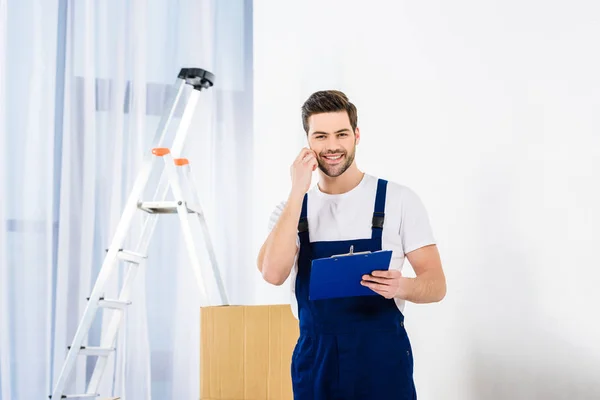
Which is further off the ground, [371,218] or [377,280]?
[371,218]

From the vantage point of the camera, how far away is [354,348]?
1.54 metres

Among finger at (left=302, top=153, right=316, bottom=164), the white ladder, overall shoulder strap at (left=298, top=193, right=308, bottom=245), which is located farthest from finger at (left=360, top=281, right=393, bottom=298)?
the white ladder

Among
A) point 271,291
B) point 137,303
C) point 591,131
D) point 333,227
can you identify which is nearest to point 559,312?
point 591,131

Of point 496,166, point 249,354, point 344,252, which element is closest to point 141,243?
point 249,354

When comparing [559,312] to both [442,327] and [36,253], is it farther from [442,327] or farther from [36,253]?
[36,253]

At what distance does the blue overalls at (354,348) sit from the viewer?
153cm

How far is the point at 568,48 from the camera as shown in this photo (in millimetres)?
1432

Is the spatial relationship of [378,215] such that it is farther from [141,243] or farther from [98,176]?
[98,176]

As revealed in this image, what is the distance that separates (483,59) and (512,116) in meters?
0.22

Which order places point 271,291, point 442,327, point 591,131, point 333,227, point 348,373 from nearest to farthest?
point 591,131 → point 348,373 → point 333,227 → point 442,327 → point 271,291

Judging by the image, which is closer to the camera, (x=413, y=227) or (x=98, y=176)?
(x=413, y=227)

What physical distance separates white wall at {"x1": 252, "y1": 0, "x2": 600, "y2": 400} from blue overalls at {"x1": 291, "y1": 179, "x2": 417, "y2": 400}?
310 millimetres

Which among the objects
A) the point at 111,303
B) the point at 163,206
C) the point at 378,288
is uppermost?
the point at 163,206

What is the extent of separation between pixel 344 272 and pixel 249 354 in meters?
1.10
